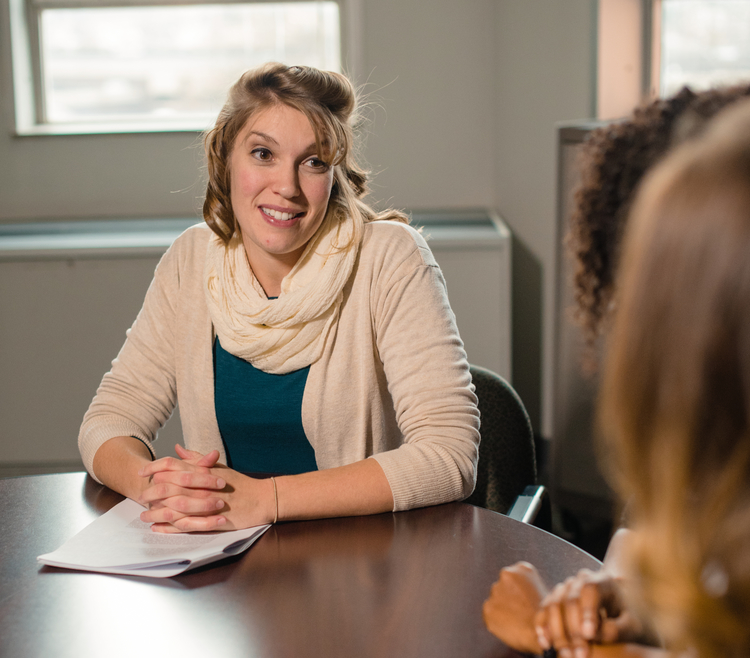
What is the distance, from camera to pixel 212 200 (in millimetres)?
1643

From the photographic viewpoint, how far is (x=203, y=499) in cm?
111

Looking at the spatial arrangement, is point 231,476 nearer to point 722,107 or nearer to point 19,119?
point 722,107

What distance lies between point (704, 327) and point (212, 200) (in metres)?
1.31

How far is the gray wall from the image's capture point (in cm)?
335

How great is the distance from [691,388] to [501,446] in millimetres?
1102

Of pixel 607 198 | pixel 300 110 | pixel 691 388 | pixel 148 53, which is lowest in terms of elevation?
pixel 691 388

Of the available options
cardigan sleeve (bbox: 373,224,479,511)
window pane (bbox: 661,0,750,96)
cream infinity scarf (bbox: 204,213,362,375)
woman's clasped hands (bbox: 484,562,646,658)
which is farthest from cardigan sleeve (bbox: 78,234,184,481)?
window pane (bbox: 661,0,750,96)

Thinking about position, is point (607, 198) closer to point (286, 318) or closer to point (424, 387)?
point (424, 387)

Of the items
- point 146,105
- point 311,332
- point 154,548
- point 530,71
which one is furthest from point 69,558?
point 146,105

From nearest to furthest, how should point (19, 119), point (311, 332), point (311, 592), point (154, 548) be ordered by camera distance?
1. point (311, 592)
2. point (154, 548)
3. point (311, 332)
4. point (19, 119)

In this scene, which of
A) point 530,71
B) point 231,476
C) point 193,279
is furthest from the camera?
point 530,71

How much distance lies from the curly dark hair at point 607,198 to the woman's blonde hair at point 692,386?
1.19 feet

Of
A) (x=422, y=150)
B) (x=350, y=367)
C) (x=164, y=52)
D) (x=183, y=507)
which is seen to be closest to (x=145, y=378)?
(x=350, y=367)

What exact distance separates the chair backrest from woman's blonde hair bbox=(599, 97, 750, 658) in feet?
3.33
